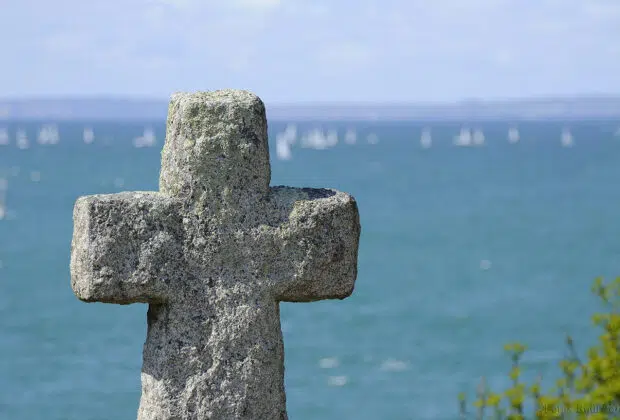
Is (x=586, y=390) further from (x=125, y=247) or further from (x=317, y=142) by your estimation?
(x=317, y=142)

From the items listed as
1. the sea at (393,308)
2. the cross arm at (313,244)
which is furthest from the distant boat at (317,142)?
the cross arm at (313,244)

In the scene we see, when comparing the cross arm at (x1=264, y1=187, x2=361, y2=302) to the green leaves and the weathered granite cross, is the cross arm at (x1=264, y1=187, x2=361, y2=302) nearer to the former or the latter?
the weathered granite cross

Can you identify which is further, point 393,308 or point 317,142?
point 317,142

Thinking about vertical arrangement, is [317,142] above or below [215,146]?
below

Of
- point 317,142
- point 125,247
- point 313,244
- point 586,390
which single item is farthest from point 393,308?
point 317,142

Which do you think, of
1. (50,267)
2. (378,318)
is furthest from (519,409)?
(50,267)

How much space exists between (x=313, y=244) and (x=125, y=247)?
75 cm

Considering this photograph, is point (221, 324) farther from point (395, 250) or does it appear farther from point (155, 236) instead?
point (395, 250)

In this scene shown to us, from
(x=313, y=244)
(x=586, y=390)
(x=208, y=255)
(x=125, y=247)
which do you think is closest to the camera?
(x=125, y=247)

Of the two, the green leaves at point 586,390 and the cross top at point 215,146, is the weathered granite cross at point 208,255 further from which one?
the green leaves at point 586,390

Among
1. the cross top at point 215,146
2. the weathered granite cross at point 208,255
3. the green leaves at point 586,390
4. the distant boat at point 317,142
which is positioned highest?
the cross top at point 215,146

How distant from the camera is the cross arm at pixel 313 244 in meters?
4.93

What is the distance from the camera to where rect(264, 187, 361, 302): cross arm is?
493 cm

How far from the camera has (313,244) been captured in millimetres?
4941
